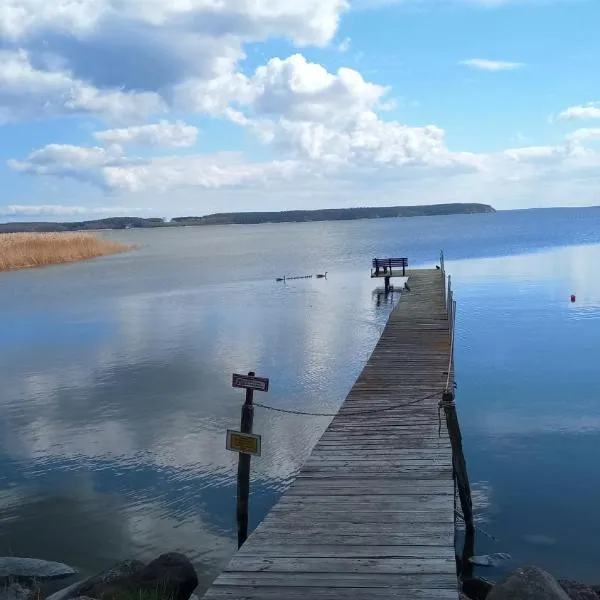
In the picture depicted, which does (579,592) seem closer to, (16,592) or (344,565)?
(344,565)

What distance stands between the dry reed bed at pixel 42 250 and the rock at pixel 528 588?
194ft

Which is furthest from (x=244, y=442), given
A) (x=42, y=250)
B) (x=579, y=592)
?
(x=42, y=250)

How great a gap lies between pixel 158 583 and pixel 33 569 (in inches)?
103

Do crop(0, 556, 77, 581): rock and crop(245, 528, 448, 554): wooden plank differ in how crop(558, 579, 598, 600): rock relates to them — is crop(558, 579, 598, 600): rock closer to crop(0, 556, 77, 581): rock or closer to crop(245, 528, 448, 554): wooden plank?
crop(245, 528, 448, 554): wooden plank

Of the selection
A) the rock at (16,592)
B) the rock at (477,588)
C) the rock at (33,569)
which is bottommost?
the rock at (33,569)

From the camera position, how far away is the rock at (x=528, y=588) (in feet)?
21.8

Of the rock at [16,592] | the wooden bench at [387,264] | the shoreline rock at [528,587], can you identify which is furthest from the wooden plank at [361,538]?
the wooden bench at [387,264]

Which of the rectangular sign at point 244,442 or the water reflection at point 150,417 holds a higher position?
the rectangular sign at point 244,442

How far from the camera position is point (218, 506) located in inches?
464

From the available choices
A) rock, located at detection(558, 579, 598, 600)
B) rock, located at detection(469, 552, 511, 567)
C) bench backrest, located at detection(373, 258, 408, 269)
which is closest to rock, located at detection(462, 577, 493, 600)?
rock, located at detection(558, 579, 598, 600)

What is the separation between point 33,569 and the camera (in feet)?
31.9

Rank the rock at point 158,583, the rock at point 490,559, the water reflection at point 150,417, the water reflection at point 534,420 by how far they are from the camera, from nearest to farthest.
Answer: the rock at point 158,583, the rock at point 490,559, the water reflection at point 534,420, the water reflection at point 150,417

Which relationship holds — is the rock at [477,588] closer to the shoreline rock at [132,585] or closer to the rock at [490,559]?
the rock at [490,559]

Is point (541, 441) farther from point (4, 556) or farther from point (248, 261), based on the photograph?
point (248, 261)
